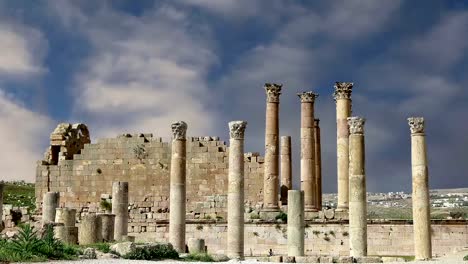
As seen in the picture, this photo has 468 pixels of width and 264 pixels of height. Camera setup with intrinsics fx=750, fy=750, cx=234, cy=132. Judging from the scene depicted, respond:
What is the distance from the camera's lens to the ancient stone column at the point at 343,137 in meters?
39.1

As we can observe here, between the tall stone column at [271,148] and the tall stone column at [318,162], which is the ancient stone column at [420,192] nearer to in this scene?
the tall stone column at [271,148]

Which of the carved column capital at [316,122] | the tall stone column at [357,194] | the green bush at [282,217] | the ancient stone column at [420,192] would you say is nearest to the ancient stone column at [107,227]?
the green bush at [282,217]

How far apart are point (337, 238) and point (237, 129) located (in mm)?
9216

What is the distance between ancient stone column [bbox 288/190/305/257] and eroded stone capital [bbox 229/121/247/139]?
3438 mm

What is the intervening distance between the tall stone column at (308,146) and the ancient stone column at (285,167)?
1699 mm

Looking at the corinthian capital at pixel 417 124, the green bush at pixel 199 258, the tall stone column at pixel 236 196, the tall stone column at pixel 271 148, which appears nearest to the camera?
the green bush at pixel 199 258

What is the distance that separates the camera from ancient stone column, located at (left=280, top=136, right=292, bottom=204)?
4188 cm

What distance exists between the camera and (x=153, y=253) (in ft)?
90.5

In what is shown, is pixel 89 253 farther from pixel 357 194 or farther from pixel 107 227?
pixel 357 194

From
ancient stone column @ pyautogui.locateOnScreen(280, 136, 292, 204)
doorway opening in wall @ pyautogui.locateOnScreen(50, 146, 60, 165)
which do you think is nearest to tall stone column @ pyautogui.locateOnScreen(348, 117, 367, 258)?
ancient stone column @ pyautogui.locateOnScreen(280, 136, 292, 204)

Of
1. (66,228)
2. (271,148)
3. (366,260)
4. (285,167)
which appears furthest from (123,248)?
(285,167)

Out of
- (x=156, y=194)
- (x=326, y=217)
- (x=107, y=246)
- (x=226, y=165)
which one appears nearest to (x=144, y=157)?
(x=156, y=194)

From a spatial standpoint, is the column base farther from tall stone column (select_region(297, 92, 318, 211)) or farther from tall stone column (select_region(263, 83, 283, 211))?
tall stone column (select_region(297, 92, 318, 211))

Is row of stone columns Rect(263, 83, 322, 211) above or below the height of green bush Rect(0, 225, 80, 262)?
above
